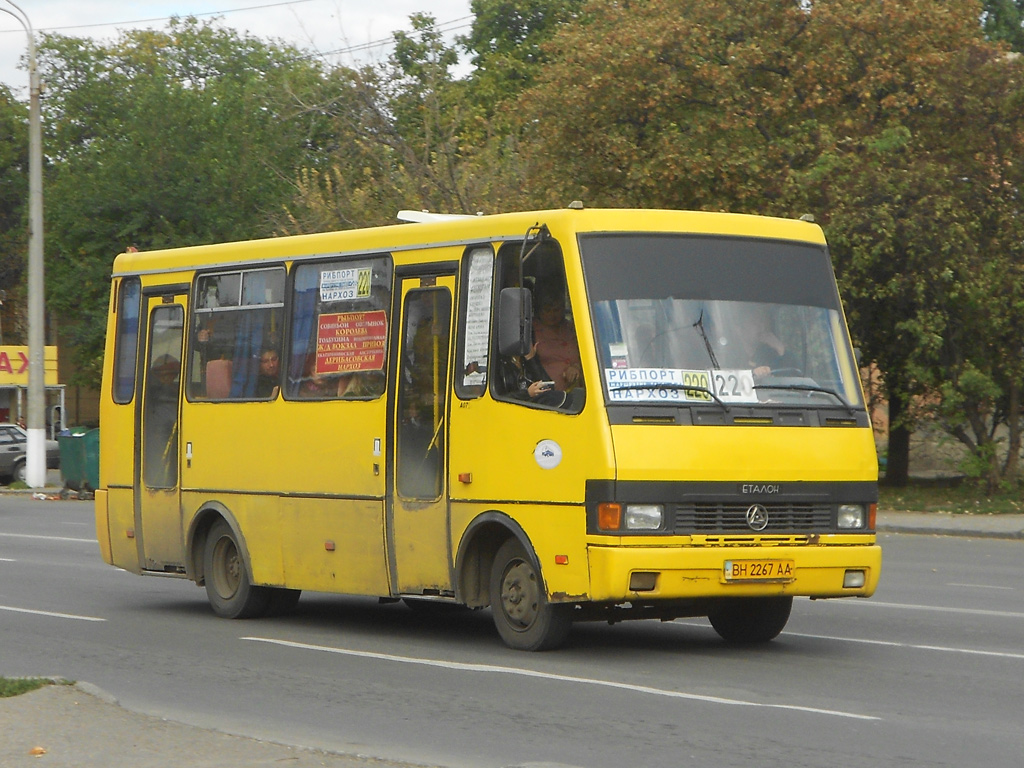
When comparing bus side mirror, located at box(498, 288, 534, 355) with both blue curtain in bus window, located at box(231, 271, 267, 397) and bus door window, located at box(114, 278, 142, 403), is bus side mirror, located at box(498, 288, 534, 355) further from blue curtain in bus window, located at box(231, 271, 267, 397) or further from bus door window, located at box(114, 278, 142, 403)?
bus door window, located at box(114, 278, 142, 403)

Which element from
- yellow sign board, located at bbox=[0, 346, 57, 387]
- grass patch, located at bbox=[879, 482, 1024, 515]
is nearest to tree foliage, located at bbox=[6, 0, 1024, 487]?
grass patch, located at bbox=[879, 482, 1024, 515]

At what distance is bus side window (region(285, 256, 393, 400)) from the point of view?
11.6m

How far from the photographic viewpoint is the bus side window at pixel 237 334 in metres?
12.6

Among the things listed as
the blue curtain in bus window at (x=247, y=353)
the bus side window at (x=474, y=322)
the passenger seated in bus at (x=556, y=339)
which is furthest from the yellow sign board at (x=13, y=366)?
the passenger seated in bus at (x=556, y=339)

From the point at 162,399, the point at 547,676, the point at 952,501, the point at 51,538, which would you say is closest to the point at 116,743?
the point at 547,676

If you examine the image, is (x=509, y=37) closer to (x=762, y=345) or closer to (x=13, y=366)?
(x=13, y=366)

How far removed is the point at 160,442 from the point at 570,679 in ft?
18.3

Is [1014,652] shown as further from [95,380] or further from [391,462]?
[95,380]

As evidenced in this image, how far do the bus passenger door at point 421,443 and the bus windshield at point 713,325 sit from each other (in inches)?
54.1

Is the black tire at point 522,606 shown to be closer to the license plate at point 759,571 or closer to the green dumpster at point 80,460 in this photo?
the license plate at point 759,571

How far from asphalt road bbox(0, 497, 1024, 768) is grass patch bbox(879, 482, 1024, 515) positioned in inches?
473

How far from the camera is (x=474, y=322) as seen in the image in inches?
424

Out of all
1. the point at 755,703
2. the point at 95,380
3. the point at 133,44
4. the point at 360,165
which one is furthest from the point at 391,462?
the point at 133,44

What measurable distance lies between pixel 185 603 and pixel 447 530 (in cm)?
450
